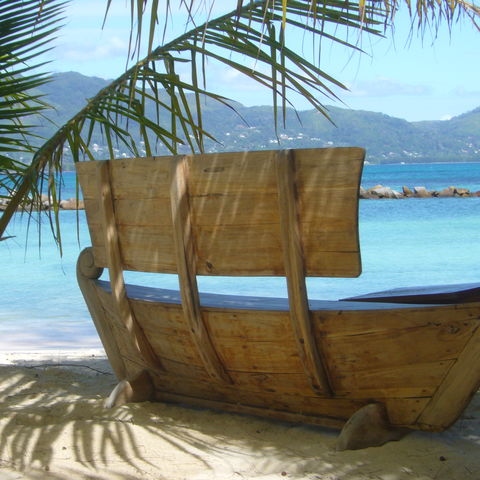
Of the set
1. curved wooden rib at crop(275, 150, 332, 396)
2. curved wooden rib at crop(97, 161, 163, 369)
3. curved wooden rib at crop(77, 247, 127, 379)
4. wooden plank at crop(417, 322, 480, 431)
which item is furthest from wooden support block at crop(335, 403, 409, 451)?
curved wooden rib at crop(77, 247, 127, 379)

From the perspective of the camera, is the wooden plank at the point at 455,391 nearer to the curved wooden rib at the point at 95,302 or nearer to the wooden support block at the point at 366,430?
the wooden support block at the point at 366,430

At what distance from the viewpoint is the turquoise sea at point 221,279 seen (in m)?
6.99

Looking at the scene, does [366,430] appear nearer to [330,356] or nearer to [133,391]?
[330,356]

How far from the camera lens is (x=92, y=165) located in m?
2.89

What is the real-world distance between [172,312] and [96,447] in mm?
584

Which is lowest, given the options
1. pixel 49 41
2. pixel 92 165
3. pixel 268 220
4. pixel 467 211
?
pixel 467 211

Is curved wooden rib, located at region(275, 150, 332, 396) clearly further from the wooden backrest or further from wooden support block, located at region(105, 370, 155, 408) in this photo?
wooden support block, located at region(105, 370, 155, 408)

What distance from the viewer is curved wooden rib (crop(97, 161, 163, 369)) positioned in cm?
282

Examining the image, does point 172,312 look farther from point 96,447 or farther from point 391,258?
point 391,258

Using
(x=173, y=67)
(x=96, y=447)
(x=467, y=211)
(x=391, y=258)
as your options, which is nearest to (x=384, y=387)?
(x=96, y=447)

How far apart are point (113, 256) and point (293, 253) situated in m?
0.88

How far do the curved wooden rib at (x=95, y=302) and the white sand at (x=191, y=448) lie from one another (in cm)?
23

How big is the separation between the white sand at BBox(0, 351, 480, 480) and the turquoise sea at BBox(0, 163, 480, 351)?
2.52ft

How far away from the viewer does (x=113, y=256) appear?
2.87 meters
